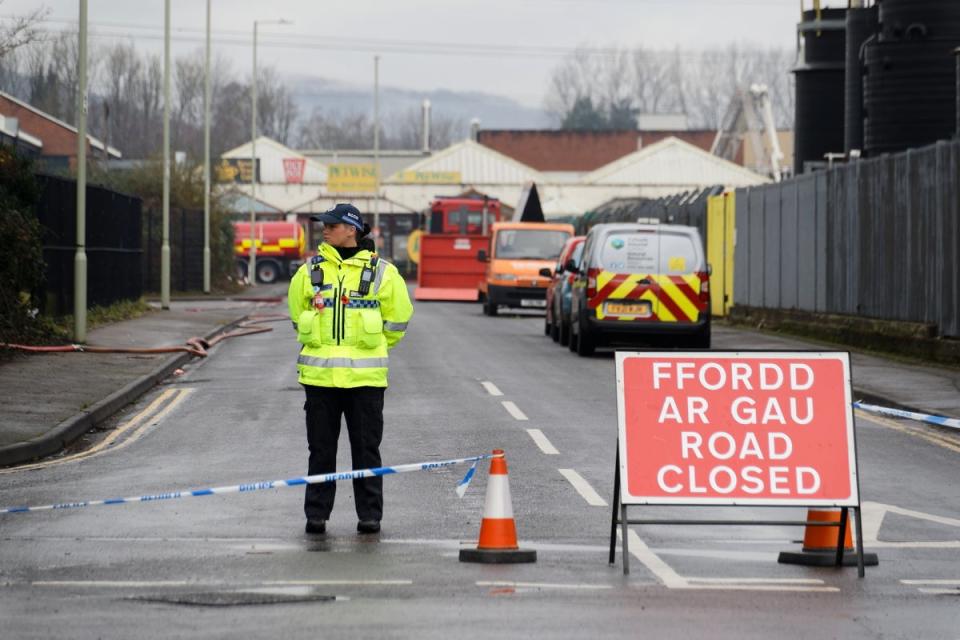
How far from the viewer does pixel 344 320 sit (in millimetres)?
10133

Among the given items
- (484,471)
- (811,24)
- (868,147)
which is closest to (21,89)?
(811,24)

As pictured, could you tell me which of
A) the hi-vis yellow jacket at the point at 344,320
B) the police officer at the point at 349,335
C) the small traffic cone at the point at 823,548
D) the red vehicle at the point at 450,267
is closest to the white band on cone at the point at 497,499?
the police officer at the point at 349,335

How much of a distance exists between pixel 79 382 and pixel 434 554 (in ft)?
35.7

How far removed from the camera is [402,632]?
7.37 metres

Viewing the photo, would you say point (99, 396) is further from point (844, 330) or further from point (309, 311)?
point (844, 330)

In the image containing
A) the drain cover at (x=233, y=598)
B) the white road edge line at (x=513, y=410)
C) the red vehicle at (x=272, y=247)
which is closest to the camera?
the drain cover at (x=233, y=598)

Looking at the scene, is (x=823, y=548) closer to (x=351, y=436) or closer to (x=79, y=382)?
(x=351, y=436)

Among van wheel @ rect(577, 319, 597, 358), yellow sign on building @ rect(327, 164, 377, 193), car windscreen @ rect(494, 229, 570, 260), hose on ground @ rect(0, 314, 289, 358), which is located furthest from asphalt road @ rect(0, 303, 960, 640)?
yellow sign on building @ rect(327, 164, 377, 193)

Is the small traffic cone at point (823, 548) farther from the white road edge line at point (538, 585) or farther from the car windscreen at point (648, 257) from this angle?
the car windscreen at point (648, 257)

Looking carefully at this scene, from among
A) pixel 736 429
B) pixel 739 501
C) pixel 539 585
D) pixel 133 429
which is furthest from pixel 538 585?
pixel 133 429

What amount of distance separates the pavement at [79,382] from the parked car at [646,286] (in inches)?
228

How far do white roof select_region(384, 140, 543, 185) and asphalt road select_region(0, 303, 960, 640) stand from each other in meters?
87.2

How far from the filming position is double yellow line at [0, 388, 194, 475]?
13792 mm

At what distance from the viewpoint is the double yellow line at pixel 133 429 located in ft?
45.2
